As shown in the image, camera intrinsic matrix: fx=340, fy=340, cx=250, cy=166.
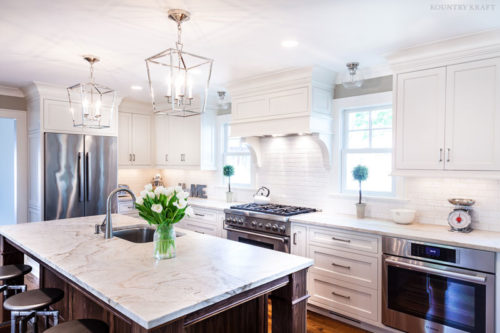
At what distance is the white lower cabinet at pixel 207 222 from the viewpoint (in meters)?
4.43

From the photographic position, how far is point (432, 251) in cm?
266

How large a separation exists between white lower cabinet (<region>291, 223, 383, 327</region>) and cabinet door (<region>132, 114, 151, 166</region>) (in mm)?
3365

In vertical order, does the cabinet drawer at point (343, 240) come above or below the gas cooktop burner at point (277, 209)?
below

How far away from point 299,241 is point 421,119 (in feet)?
5.38

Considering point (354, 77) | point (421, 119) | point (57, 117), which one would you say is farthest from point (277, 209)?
point (57, 117)

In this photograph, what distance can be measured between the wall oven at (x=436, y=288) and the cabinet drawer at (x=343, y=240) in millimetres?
126

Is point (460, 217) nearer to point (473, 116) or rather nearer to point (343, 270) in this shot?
point (473, 116)

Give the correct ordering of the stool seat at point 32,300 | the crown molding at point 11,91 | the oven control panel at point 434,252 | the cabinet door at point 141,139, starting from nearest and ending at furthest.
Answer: the stool seat at point 32,300 → the oven control panel at point 434,252 → the crown molding at point 11,91 → the cabinet door at point 141,139

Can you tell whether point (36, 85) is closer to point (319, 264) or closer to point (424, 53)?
point (319, 264)

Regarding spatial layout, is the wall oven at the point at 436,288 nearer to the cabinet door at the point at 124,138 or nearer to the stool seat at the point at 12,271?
the stool seat at the point at 12,271

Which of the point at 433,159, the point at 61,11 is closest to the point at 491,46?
the point at 433,159

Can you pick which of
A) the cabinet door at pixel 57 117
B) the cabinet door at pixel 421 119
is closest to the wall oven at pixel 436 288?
the cabinet door at pixel 421 119

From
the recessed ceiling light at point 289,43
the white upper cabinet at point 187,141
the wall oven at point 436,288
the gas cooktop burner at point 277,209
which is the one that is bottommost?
the wall oven at point 436,288

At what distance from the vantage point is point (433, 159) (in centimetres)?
294
